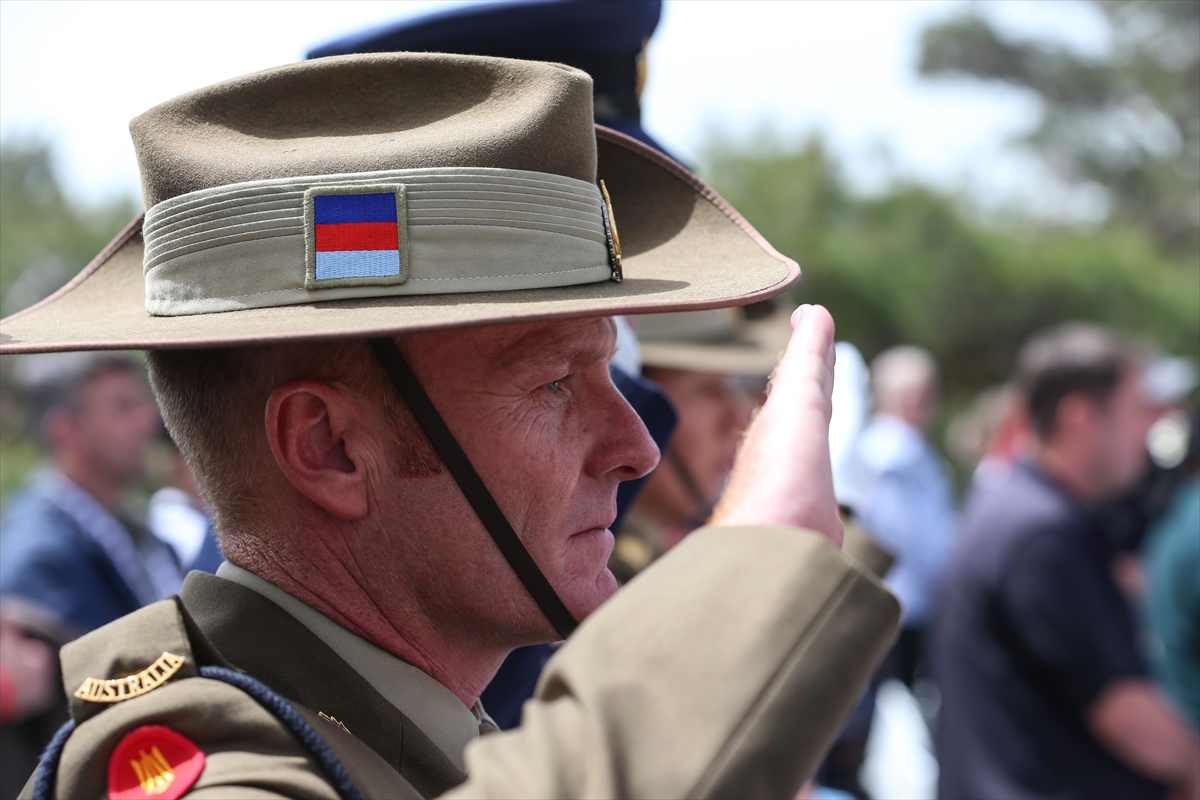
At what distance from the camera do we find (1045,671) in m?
4.55

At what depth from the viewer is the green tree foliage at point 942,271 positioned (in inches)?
765

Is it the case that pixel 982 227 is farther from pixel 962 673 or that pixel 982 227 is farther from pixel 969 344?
pixel 962 673

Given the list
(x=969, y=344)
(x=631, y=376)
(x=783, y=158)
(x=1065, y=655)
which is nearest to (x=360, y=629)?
(x=631, y=376)

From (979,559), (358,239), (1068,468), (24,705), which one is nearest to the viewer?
(358,239)

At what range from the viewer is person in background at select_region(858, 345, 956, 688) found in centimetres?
822

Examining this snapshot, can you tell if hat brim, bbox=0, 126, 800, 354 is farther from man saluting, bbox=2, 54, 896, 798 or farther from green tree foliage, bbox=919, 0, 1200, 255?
green tree foliage, bbox=919, 0, 1200, 255

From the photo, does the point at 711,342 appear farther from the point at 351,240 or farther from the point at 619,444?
the point at 351,240

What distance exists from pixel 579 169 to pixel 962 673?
354 centimetres

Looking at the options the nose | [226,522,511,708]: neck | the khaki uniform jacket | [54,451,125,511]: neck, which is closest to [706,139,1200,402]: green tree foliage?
[54,451,125,511]: neck

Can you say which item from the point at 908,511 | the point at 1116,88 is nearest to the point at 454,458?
the point at 908,511

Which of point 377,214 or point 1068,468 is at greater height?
point 377,214

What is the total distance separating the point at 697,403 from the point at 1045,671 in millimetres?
1618

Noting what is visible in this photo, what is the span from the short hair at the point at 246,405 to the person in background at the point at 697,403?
8.01 ft

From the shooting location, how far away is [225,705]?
1.35 m
